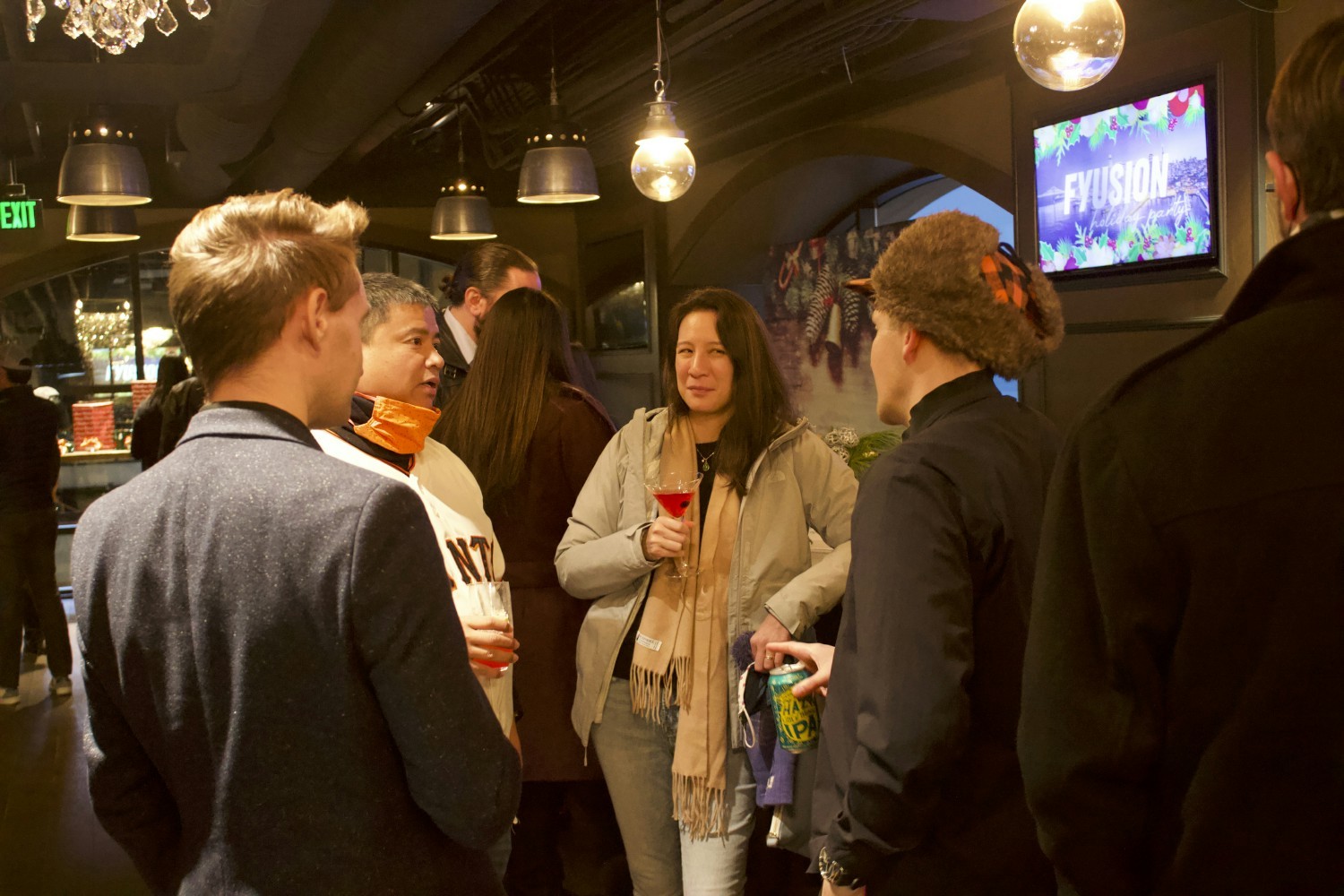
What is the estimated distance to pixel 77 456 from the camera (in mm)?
9852

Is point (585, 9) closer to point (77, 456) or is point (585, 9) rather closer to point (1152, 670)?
point (1152, 670)

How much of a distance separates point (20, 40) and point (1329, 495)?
248 inches

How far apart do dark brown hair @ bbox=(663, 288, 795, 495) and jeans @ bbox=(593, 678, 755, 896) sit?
574mm

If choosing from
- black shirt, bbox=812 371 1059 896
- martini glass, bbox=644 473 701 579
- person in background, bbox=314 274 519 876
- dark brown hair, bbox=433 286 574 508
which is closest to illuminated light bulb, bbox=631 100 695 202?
dark brown hair, bbox=433 286 574 508

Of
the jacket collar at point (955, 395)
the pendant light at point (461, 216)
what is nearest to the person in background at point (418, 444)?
the jacket collar at point (955, 395)

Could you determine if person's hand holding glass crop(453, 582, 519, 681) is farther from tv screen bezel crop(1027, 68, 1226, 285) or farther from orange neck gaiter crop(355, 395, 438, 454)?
tv screen bezel crop(1027, 68, 1226, 285)

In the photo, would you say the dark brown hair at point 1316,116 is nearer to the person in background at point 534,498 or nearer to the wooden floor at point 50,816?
the person in background at point 534,498

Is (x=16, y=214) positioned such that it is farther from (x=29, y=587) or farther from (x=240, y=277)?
(x=240, y=277)

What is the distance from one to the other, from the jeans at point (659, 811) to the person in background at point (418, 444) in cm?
37

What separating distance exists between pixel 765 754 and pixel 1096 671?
4.32 ft

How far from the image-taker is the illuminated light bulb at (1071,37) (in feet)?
8.70

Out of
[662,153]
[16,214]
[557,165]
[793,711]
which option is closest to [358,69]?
[557,165]

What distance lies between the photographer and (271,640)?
1124 millimetres

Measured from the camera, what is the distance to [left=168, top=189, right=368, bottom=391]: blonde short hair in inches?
46.8
